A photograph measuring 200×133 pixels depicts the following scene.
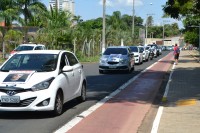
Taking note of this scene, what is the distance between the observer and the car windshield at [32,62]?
10680mm

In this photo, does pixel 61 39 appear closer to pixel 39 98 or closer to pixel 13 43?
pixel 13 43

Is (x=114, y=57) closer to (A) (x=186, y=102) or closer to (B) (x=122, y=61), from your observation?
(B) (x=122, y=61)

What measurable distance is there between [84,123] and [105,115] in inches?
49.7

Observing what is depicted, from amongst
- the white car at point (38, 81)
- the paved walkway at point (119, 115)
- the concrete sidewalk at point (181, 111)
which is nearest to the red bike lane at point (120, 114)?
the paved walkway at point (119, 115)

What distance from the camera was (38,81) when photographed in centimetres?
984

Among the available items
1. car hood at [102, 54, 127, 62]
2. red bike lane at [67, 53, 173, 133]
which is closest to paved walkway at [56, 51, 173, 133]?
red bike lane at [67, 53, 173, 133]

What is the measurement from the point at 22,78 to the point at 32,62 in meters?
1.13

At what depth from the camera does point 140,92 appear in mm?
16203

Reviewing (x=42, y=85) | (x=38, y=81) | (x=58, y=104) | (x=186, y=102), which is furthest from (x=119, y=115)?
(x=186, y=102)

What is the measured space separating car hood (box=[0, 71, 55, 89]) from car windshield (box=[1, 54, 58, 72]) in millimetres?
379

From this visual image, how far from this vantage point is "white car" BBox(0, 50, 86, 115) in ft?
31.6

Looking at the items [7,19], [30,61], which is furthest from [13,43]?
[30,61]

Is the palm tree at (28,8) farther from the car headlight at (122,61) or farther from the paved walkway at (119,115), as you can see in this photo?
the paved walkway at (119,115)

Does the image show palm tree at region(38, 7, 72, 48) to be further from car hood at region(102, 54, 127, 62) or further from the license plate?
the license plate
